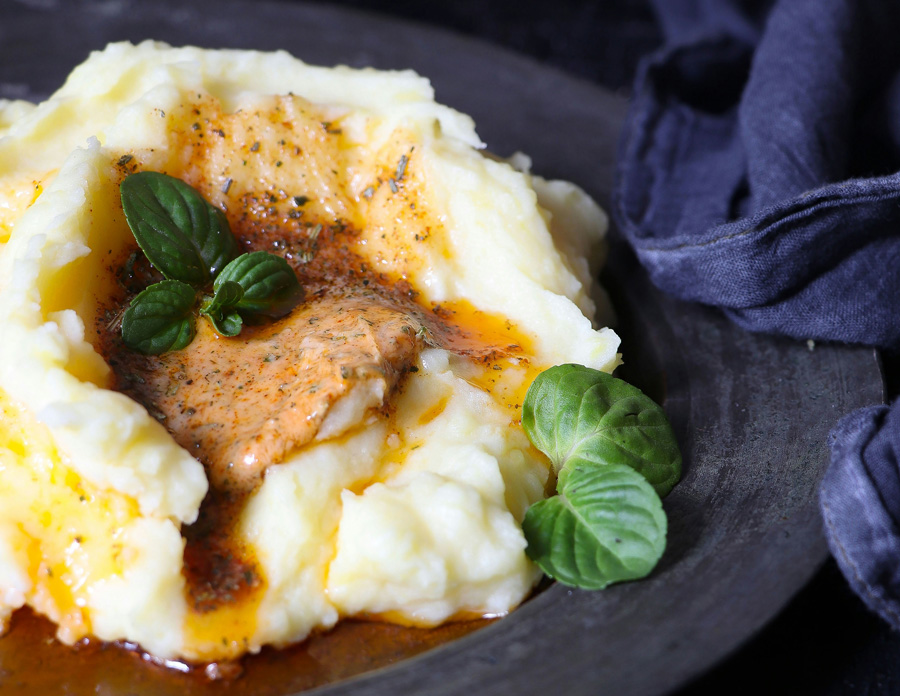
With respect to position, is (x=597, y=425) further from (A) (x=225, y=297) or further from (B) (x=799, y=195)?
(A) (x=225, y=297)

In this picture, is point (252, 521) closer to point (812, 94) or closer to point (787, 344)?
point (787, 344)

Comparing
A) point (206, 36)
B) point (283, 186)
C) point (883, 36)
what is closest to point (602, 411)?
point (283, 186)

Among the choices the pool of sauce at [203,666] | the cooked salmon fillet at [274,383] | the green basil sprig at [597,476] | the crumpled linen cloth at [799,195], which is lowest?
the pool of sauce at [203,666]

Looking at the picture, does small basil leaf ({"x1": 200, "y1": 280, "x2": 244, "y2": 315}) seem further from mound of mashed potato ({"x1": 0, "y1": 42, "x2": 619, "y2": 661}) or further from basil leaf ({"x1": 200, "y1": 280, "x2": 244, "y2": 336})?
mound of mashed potato ({"x1": 0, "y1": 42, "x2": 619, "y2": 661})

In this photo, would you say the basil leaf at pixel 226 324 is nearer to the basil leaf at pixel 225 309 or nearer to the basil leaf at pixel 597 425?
the basil leaf at pixel 225 309

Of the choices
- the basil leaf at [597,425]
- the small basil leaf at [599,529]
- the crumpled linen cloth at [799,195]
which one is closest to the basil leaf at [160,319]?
the basil leaf at [597,425]

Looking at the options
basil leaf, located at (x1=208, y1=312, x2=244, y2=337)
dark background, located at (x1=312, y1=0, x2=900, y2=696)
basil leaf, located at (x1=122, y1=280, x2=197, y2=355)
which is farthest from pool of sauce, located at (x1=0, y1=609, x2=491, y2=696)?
basil leaf, located at (x1=208, y1=312, x2=244, y2=337)

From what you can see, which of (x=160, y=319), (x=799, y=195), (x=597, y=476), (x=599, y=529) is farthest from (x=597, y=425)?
(x=160, y=319)
